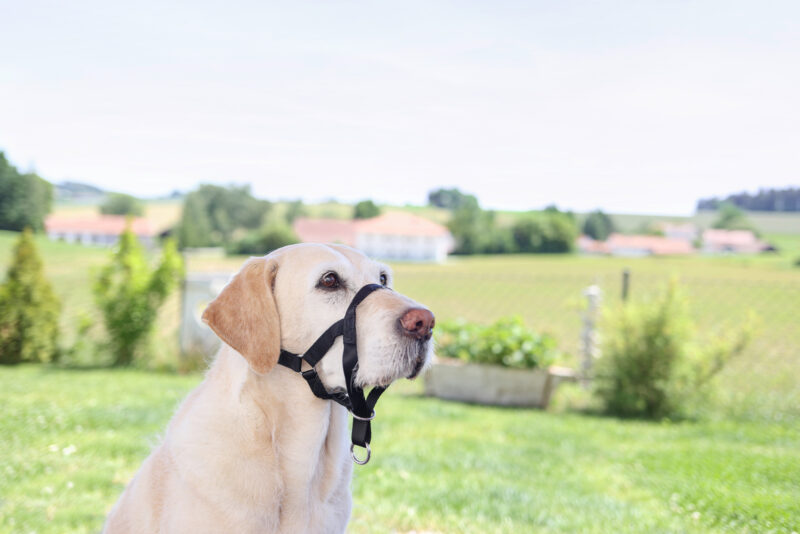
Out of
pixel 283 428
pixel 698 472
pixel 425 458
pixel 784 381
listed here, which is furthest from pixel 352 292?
pixel 784 381

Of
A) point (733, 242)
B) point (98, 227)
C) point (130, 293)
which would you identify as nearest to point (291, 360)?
point (130, 293)

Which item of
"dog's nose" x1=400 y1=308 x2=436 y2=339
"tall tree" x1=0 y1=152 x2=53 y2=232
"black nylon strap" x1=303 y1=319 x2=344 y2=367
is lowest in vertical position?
"black nylon strap" x1=303 y1=319 x2=344 y2=367

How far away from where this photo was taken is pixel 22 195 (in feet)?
66.8

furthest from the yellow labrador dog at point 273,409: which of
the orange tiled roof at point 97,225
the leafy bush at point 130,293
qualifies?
the orange tiled roof at point 97,225

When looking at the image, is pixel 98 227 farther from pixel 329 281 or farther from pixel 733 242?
pixel 733 242

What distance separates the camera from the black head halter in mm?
2035

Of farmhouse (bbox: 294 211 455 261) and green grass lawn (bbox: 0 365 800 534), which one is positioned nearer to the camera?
green grass lawn (bbox: 0 365 800 534)

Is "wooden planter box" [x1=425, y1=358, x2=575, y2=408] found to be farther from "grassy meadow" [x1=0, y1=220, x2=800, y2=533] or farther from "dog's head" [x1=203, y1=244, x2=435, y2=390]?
"dog's head" [x1=203, y1=244, x2=435, y2=390]

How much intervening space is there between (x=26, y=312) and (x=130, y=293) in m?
1.64

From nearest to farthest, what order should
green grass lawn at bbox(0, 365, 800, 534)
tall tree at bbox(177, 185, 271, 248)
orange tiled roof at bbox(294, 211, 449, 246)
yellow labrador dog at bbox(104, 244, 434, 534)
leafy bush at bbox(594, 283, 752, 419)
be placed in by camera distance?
yellow labrador dog at bbox(104, 244, 434, 534), green grass lawn at bbox(0, 365, 800, 534), leafy bush at bbox(594, 283, 752, 419), orange tiled roof at bbox(294, 211, 449, 246), tall tree at bbox(177, 185, 271, 248)

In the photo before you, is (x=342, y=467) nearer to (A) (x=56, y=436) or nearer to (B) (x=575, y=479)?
(B) (x=575, y=479)

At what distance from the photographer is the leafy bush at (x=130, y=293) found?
9.86 metres

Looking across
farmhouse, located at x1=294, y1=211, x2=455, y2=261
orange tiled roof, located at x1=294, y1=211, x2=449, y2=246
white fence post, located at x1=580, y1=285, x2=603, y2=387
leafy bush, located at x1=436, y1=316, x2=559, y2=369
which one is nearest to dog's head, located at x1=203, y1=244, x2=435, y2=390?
leafy bush, located at x1=436, y1=316, x2=559, y2=369

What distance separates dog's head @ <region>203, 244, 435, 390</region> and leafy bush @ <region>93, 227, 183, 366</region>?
863cm
